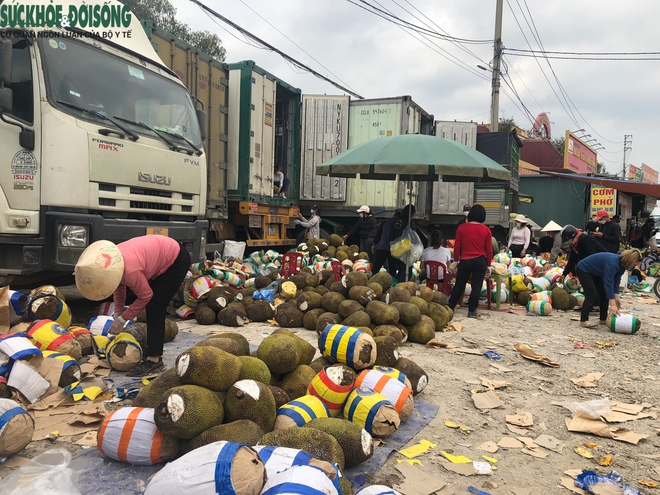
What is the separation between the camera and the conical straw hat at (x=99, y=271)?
3340 millimetres

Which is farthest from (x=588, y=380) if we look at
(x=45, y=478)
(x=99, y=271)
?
(x=45, y=478)

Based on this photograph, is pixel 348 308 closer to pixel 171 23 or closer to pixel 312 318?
pixel 312 318

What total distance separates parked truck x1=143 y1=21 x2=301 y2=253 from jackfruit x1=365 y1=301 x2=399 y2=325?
174 inches

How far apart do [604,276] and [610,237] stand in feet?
9.91

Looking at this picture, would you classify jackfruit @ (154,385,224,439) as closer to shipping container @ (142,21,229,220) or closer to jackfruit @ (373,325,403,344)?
jackfruit @ (373,325,403,344)

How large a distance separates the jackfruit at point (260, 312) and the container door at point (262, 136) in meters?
3.84

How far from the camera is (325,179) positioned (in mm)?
12719

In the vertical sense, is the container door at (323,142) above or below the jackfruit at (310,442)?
above

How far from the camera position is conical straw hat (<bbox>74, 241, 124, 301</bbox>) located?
3340 mm

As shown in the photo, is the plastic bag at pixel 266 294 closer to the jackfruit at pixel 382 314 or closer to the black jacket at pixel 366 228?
the jackfruit at pixel 382 314

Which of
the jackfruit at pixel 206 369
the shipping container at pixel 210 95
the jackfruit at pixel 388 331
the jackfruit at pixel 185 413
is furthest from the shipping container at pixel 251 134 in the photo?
the jackfruit at pixel 185 413

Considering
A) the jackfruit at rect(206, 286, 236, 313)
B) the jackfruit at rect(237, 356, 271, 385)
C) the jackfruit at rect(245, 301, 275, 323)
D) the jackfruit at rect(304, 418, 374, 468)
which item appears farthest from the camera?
the jackfruit at rect(245, 301, 275, 323)

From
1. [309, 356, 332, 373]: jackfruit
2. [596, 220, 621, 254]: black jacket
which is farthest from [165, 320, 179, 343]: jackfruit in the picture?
[596, 220, 621, 254]: black jacket

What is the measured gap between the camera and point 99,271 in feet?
11.1
